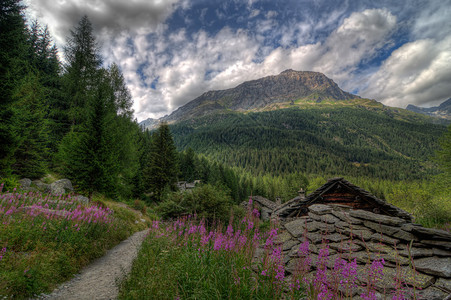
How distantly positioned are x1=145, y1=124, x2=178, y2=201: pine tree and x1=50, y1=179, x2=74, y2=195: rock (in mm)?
14860

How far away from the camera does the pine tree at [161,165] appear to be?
2933 cm

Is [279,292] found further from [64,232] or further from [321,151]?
[321,151]

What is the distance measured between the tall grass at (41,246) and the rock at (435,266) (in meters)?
6.95

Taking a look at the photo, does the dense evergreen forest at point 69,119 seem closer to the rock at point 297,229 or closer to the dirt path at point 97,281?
the dirt path at point 97,281

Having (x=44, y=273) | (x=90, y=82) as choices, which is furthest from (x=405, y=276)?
(x=90, y=82)

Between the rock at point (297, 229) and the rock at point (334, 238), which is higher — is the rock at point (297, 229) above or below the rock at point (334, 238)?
below

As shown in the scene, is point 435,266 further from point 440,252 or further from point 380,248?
point 380,248

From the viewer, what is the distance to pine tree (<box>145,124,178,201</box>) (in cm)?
2933

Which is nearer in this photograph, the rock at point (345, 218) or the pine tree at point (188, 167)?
the rock at point (345, 218)

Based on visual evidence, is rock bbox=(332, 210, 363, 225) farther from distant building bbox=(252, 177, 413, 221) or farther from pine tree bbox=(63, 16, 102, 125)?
pine tree bbox=(63, 16, 102, 125)

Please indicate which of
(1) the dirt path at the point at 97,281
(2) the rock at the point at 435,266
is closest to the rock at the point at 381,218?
(2) the rock at the point at 435,266

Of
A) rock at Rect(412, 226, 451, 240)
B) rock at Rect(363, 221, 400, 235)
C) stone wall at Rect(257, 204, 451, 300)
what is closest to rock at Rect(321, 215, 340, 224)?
stone wall at Rect(257, 204, 451, 300)

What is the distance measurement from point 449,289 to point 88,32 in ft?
102

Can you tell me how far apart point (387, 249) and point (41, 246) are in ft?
27.1
